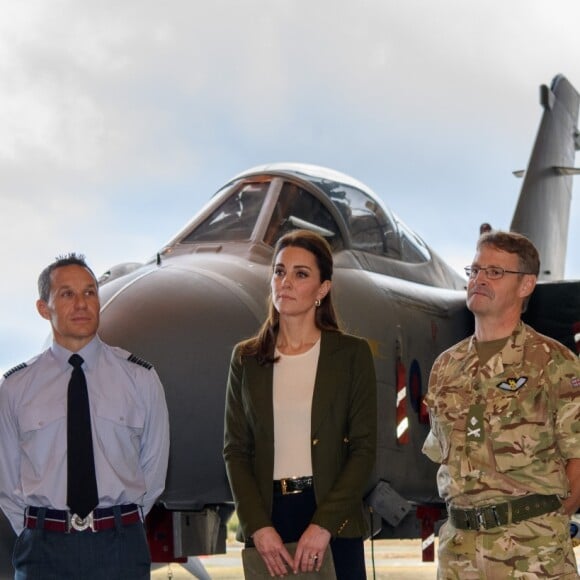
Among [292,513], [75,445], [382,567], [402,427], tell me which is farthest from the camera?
[382,567]

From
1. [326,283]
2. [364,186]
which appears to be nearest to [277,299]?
[326,283]

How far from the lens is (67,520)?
389 centimetres

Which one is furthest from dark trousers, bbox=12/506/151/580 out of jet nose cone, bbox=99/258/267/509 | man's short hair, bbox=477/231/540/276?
jet nose cone, bbox=99/258/267/509

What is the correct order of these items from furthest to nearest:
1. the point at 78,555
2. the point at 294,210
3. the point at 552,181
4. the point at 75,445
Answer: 1. the point at 552,181
2. the point at 294,210
3. the point at 75,445
4. the point at 78,555

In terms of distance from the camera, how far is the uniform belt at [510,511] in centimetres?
385

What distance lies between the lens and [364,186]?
27.1 feet

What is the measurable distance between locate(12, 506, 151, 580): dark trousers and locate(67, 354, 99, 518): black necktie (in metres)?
0.10

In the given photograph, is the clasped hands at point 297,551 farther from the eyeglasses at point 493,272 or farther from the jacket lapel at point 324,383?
the eyeglasses at point 493,272

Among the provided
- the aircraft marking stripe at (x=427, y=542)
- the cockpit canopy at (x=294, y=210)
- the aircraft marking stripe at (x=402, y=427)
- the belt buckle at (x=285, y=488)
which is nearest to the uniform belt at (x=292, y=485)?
the belt buckle at (x=285, y=488)

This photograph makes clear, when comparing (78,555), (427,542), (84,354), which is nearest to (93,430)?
(84,354)

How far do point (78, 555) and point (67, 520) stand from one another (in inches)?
4.7

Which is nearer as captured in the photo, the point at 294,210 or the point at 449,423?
the point at 449,423

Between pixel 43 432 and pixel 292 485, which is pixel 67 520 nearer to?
pixel 43 432

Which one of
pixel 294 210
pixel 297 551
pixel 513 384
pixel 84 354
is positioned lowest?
pixel 297 551
